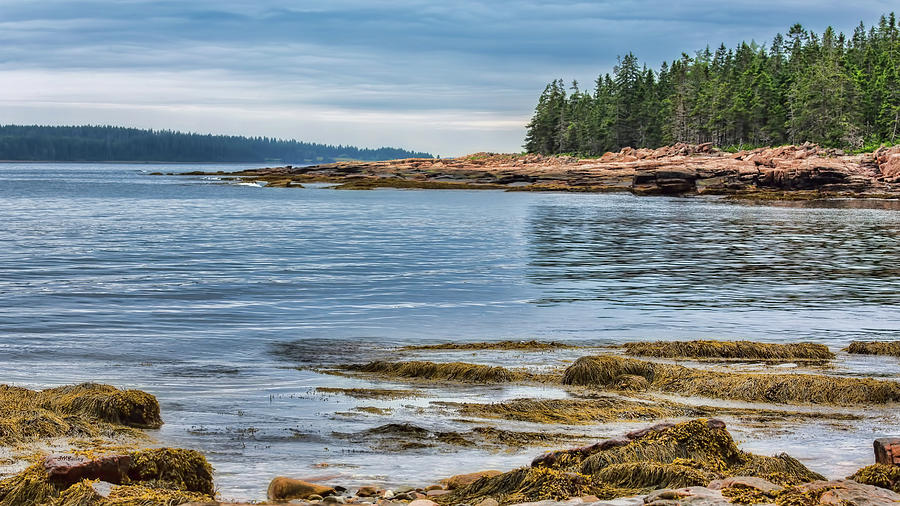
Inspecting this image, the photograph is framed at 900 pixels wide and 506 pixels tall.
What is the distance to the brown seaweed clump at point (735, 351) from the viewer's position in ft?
48.3

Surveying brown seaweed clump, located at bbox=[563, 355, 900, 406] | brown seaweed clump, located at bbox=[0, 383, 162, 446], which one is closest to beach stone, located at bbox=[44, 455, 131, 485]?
brown seaweed clump, located at bbox=[0, 383, 162, 446]

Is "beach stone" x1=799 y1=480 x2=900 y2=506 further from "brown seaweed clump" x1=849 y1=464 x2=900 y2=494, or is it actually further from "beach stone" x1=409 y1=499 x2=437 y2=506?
"beach stone" x1=409 y1=499 x2=437 y2=506

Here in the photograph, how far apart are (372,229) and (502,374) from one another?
37.0 m

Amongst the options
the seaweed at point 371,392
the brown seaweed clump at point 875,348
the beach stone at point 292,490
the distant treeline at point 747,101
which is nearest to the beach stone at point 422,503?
the beach stone at point 292,490

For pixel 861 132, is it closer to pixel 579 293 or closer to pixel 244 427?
pixel 579 293

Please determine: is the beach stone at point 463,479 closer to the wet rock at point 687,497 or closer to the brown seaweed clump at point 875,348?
the wet rock at point 687,497

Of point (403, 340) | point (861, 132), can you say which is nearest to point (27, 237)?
point (403, 340)

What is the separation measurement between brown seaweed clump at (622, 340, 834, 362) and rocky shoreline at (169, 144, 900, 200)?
231 ft

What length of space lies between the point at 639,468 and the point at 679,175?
8811 centimetres

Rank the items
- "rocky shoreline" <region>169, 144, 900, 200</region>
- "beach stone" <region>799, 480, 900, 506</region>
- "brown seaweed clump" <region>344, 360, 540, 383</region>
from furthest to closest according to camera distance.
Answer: "rocky shoreline" <region>169, 144, 900, 200</region> < "brown seaweed clump" <region>344, 360, 540, 383</region> < "beach stone" <region>799, 480, 900, 506</region>

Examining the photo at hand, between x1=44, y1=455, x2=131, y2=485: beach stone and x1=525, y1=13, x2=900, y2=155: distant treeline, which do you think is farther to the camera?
x1=525, y1=13, x2=900, y2=155: distant treeline

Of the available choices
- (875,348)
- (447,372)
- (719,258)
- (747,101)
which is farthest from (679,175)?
(447,372)

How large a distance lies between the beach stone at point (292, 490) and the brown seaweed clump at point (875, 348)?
11.6 meters

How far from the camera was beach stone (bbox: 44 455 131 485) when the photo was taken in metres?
6.75
